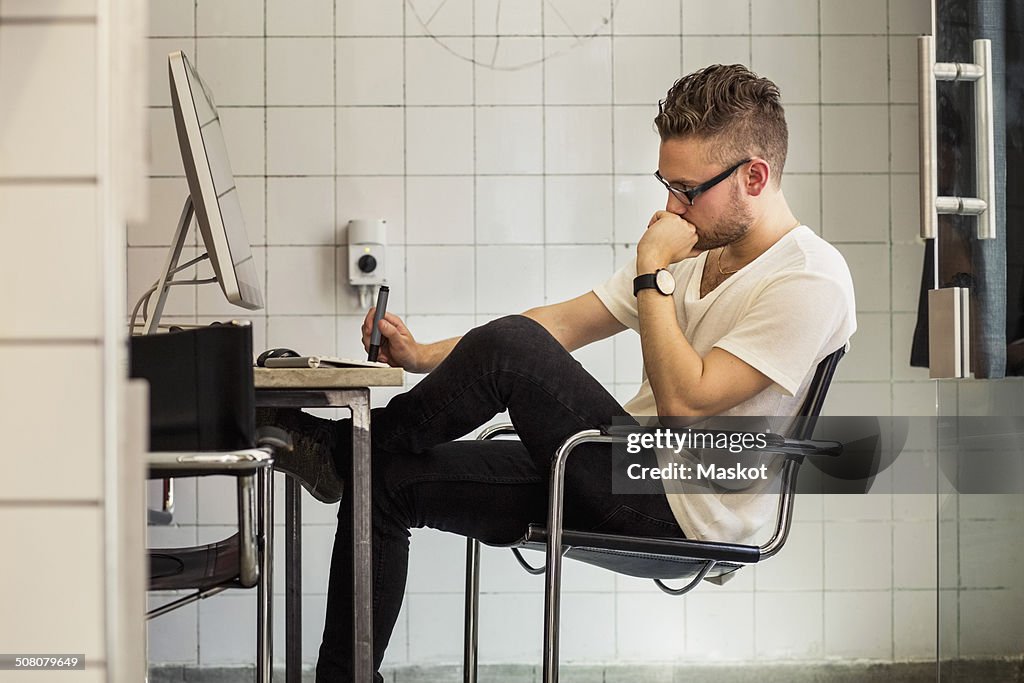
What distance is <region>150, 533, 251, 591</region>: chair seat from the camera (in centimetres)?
126

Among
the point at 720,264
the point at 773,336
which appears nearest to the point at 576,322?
the point at 720,264

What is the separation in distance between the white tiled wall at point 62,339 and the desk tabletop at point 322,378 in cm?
68

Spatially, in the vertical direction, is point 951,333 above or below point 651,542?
above

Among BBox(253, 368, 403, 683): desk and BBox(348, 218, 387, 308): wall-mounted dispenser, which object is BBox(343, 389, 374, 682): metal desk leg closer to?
BBox(253, 368, 403, 683): desk

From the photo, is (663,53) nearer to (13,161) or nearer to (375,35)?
(375,35)

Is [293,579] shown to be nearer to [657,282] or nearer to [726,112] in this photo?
[657,282]

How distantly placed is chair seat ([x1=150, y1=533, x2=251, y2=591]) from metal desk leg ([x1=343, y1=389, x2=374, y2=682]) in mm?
163

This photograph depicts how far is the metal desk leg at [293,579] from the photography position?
5.79 feet

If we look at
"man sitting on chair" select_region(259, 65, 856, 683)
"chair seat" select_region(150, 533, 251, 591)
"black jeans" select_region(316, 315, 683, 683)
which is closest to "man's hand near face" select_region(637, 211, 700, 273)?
"man sitting on chair" select_region(259, 65, 856, 683)

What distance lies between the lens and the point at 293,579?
1.76 meters

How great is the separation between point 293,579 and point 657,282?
80cm

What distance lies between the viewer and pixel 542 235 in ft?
8.49

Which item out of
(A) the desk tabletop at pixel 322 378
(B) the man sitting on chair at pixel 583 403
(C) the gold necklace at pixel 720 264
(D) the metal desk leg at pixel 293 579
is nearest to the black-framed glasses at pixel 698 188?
(B) the man sitting on chair at pixel 583 403

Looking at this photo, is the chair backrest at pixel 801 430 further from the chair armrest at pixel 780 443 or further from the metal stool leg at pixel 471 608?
the metal stool leg at pixel 471 608
